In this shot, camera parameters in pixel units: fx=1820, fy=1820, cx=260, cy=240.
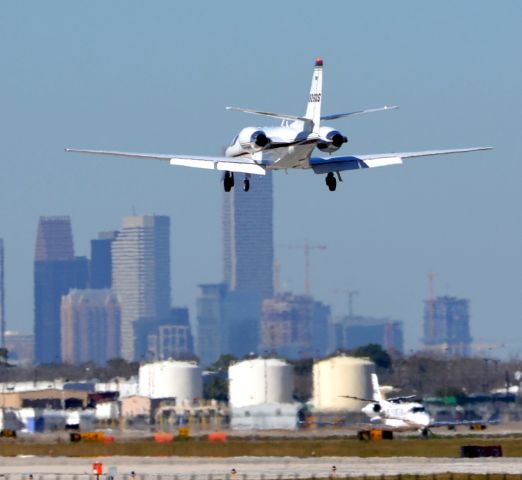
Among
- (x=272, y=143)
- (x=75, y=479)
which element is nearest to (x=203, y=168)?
(x=272, y=143)

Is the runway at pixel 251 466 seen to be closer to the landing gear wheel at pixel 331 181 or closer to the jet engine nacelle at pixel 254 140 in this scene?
the landing gear wheel at pixel 331 181

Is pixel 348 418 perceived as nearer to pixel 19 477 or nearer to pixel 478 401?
pixel 478 401

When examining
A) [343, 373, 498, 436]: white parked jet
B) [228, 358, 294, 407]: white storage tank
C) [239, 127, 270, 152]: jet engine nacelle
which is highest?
[239, 127, 270, 152]: jet engine nacelle

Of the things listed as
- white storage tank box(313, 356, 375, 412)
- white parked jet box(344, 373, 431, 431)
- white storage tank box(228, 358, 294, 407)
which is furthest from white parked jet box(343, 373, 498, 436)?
white storage tank box(228, 358, 294, 407)

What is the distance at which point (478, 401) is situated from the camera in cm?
17575

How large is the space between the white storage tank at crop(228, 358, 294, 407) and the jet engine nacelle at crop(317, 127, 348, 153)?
83.7 metres

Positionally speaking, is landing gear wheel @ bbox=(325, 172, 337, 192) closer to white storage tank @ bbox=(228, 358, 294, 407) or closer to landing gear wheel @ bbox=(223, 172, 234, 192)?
landing gear wheel @ bbox=(223, 172, 234, 192)

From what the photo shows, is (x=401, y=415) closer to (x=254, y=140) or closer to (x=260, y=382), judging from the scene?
(x=260, y=382)

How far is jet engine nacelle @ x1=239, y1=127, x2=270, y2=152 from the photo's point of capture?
98.3 metres

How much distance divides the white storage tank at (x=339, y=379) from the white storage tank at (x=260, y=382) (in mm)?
3010

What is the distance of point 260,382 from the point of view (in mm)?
184250

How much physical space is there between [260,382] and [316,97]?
85.2 m

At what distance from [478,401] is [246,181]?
84577 mm

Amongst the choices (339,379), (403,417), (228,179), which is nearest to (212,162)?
(228,179)
